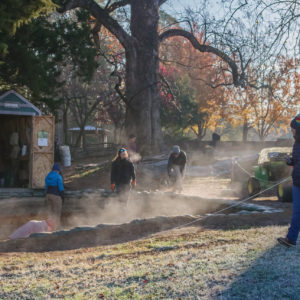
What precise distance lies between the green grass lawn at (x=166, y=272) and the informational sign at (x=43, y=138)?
27.6 ft

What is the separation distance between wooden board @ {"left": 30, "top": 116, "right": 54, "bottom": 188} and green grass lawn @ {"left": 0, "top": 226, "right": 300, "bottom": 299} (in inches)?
320

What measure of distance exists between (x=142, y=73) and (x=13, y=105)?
27.0ft

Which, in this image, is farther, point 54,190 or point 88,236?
point 54,190

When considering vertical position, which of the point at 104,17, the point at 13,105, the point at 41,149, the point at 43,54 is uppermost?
the point at 104,17

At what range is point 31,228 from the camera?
964cm


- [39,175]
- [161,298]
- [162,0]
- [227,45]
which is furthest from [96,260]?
[162,0]

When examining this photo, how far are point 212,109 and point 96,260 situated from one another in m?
35.0

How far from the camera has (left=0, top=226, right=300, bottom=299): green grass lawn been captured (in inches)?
175

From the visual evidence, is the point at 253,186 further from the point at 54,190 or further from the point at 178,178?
the point at 54,190

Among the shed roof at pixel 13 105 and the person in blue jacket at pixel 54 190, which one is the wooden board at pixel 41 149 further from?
the person in blue jacket at pixel 54 190

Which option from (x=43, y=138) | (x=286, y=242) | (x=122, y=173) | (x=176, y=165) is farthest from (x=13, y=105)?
(x=286, y=242)

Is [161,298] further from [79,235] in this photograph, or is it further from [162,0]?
[162,0]

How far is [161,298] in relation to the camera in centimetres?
432

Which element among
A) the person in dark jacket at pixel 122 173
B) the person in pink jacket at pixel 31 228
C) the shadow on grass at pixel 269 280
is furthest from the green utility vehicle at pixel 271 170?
the shadow on grass at pixel 269 280
